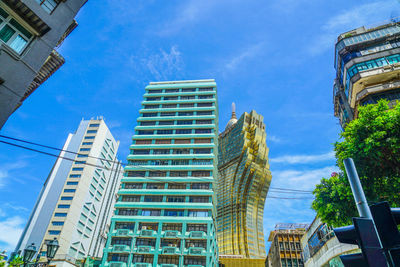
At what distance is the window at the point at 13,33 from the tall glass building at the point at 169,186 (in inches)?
858

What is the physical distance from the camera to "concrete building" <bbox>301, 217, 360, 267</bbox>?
19128 mm

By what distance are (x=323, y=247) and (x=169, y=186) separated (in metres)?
33.3

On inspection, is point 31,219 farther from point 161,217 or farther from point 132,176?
point 161,217

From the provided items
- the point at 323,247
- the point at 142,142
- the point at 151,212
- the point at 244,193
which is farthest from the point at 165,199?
the point at 244,193

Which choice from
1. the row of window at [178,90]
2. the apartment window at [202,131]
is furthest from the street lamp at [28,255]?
the row of window at [178,90]

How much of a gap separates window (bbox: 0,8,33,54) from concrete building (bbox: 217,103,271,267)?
10262 cm

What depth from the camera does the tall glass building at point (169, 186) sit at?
42719 millimetres

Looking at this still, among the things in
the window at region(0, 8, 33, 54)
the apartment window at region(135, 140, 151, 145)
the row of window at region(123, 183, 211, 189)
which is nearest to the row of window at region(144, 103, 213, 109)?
the apartment window at region(135, 140, 151, 145)

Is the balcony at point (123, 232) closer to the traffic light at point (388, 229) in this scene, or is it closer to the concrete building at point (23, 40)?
the concrete building at point (23, 40)

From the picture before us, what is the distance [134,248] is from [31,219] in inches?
1851

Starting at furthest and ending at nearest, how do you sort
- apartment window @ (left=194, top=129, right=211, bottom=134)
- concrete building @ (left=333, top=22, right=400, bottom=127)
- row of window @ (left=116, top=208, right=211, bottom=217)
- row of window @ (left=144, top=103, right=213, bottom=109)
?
1. row of window @ (left=144, top=103, right=213, bottom=109)
2. apartment window @ (left=194, top=129, right=211, bottom=134)
3. row of window @ (left=116, top=208, right=211, bottom=217)
4. concrete building @ (left=333, top=22, right=400, bottom=127)

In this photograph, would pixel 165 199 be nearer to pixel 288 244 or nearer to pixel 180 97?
pixel 180 97

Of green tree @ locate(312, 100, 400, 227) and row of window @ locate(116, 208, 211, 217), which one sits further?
row of window @ locate(116, 208, 211, 217)

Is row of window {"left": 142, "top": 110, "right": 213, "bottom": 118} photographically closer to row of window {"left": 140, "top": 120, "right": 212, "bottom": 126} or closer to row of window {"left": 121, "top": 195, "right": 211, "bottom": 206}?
row of window {"left": 140, "top": 120, "right": 212, "bottom": 126}
